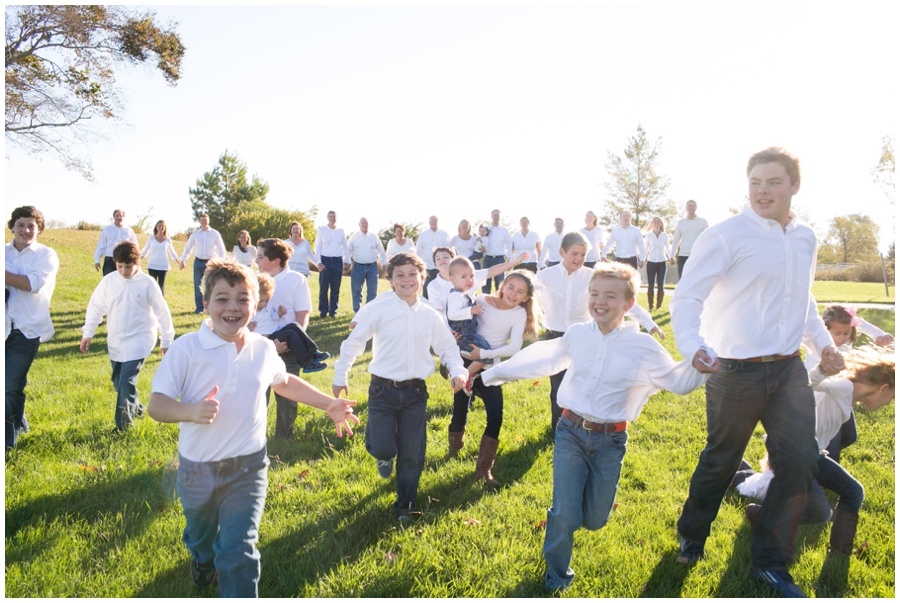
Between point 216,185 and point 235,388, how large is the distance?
6861 centimetres

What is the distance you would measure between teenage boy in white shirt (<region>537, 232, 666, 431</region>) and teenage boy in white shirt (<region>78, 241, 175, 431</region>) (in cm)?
406

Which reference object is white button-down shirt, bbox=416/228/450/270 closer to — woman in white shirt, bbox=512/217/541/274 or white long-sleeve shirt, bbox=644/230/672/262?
woman in white shirt, bbox=512/217/541/274

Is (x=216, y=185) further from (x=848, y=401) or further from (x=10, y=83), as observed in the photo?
(x=848, y=401)

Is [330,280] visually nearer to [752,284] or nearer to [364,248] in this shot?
[364,248]

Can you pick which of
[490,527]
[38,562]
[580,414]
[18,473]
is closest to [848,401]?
[580,414]

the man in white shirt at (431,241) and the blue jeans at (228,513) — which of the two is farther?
the man in white shirt at (431,241)

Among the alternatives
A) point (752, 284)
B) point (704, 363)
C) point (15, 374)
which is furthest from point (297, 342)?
point (752, 284)

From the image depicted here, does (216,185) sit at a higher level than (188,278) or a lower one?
higher

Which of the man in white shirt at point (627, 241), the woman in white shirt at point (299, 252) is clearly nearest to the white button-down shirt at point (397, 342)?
the woman in white shirt at point (299, 252)

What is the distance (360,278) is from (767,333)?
40.7ft

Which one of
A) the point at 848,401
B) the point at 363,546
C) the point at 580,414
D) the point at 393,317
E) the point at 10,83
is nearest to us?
the point at 580,414

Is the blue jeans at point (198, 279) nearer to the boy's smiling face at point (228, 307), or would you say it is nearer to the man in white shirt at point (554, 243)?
the man in white shirt at point (554, 243)

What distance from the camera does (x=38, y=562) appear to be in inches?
156

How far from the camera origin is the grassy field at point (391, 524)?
149 inches
